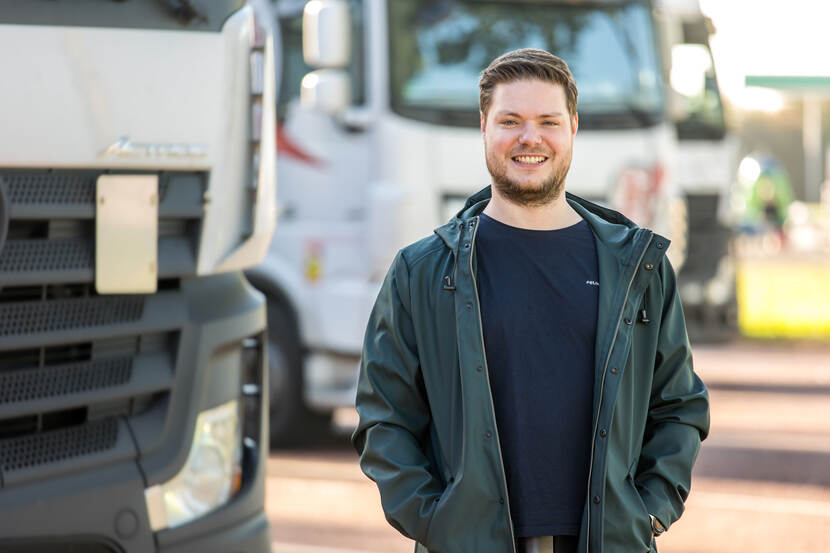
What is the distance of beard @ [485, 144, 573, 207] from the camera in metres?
3.01

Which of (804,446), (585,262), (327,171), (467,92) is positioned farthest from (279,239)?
(585,262)

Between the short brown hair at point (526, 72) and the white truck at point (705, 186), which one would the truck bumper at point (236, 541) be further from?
the white truck at point (705, 186)

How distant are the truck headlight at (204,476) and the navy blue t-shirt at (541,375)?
1250 millimetres

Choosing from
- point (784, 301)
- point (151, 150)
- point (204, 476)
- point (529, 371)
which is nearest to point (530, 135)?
point (529, 371)

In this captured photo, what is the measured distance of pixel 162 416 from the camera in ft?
12.9

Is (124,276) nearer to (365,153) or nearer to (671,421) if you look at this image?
(671,421)

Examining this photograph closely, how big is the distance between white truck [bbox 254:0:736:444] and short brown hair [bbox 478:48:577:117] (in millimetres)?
5362

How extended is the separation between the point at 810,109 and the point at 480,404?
4706 cm

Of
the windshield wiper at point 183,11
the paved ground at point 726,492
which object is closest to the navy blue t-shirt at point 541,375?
the windshield wiper at point 183,11

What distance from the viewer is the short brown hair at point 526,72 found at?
3.01 meters

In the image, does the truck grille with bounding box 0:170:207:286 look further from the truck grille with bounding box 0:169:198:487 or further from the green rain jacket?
the green rain jacket

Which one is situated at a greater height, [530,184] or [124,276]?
[530,184]

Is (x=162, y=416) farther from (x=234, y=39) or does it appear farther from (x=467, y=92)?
(x=467, y=92)

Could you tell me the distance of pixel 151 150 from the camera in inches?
155
